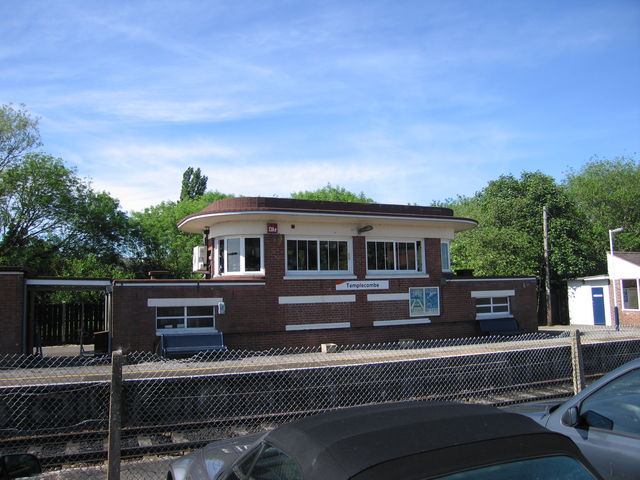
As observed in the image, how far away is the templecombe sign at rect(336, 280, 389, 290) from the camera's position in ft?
61.4

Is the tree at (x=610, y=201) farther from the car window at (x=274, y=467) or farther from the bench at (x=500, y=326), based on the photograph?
the car window at (x=274, y=467)

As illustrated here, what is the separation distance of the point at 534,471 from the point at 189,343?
14.5 meters

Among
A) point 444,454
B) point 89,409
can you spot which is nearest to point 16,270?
point 89,409

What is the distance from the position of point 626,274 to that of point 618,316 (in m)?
2.32

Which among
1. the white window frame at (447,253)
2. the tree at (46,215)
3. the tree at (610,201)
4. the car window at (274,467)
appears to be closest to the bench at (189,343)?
the white window frame at (447,253)

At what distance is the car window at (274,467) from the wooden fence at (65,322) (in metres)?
21.5

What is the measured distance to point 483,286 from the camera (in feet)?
70.6

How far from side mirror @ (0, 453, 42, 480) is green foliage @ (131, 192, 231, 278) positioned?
36.4 metres

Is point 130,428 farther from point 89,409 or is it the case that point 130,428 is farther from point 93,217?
point 93,217

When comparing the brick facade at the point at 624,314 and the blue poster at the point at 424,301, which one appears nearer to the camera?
the blue poster at the point at 424,301

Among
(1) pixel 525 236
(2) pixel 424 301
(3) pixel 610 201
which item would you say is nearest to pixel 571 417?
(2) pixel 424 301

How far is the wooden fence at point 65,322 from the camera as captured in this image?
22438 millimetres

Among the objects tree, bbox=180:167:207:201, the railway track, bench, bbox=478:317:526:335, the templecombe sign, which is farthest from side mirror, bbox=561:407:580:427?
tree, bbox=180:167:207:201

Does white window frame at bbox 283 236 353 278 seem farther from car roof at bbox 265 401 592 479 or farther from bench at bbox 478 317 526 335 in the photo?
car roof at bbox 265 401 592 479
